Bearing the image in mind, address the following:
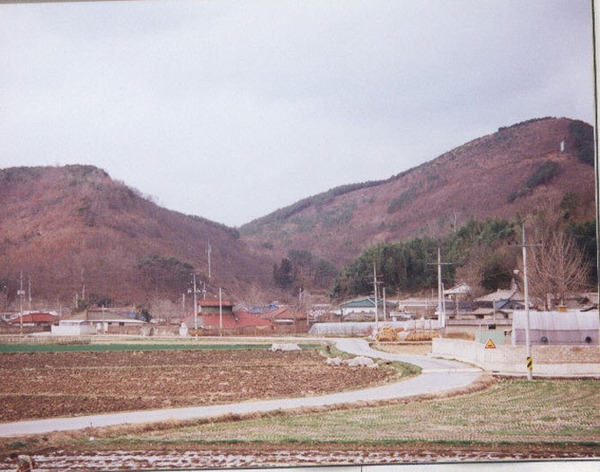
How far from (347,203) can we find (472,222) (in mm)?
Answer: 3495

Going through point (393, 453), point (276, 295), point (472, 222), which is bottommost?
point (393, 453)

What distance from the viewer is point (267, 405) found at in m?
14.5

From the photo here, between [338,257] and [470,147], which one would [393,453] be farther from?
[338,257]

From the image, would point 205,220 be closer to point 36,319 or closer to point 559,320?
point 559,320

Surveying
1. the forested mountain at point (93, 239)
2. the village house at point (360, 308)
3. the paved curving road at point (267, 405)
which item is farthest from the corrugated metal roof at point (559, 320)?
the village house at point (360, 308)

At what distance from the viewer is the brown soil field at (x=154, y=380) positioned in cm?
1515

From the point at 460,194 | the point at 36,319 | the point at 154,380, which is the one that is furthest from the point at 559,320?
the point at 36,319

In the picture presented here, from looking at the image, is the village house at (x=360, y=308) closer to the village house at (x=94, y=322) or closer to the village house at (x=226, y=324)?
the village house at (x=226, y=324)

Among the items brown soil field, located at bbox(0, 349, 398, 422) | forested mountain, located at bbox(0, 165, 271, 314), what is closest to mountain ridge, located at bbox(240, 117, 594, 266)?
forested mountain, located at bbox(0, 165, 271, 314)

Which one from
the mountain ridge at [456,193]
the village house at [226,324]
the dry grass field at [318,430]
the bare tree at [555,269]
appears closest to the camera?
the dry grass field at [318,430]

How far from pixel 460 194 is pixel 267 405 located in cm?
915

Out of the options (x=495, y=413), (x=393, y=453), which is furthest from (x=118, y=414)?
(x=495, y=413)

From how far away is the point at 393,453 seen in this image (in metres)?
11.2

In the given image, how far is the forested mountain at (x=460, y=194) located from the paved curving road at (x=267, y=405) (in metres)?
4.13
